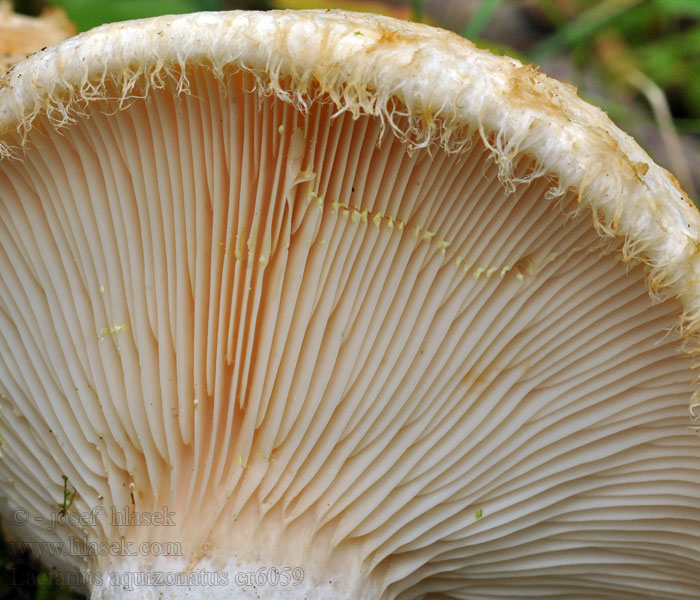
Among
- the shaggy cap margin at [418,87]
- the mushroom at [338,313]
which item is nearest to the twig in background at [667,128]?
the mushroom at [338,313]

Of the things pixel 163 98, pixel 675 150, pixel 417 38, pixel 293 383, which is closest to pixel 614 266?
pixel 417 38

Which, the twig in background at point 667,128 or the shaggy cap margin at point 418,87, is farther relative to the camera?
the twig in background at point 667,128

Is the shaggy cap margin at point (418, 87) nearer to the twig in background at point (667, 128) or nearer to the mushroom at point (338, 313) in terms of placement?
the mushroom at point (338, 313)

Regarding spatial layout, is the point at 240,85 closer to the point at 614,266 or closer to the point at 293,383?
the point at 293,383

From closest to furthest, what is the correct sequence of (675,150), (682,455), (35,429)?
(682,455)
(35,429)
(675,150)

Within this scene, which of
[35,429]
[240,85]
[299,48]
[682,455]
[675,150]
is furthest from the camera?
→ [675,150]

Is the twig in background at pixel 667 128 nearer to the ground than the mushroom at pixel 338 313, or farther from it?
farther from it
